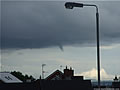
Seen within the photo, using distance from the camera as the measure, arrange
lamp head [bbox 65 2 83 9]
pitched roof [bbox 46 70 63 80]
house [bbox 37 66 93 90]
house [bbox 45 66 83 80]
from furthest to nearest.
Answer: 1. pitched roof [bbox 46 70 63 80]
2. house [bbox 45 66 83 80]
3. house [bbox 37 66 93 90]
4. lamp head [bbox 65 2 83 9]

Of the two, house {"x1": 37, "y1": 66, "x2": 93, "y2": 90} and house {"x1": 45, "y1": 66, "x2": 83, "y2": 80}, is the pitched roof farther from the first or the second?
house {"x1": 37, "y1": 66, "x2": 93, "y2": 90}

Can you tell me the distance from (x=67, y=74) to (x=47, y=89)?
7.97 m

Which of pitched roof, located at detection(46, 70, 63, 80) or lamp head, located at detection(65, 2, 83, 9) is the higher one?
pitched roof, located at detection(46, 70, 63, 80)

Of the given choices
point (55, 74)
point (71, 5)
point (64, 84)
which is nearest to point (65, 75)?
point (64, 84)

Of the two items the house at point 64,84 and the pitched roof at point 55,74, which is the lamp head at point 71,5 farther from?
the pitched roof at point 55,74

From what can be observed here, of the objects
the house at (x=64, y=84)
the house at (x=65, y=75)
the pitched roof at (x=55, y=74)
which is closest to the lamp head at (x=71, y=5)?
the house at (x=64, y=84)

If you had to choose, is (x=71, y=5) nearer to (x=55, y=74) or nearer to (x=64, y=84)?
(x=64, y=84)

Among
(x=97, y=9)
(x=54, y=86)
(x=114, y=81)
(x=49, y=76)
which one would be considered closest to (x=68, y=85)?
(x=54, y=86)

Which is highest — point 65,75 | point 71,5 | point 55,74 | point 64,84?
point 55,74

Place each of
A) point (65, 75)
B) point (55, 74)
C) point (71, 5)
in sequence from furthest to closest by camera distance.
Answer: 1. point (55, 74)
2. point (65, 75)
3. point (71, 5)

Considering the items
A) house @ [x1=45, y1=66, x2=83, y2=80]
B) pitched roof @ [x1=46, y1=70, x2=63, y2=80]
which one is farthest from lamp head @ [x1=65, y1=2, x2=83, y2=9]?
pitched roof @ [x1=46, y1=70, x2=63, y2=80]

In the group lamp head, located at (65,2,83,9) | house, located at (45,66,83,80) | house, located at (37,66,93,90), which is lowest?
house, located at (37,66,93,90)

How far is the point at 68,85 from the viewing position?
4856cm

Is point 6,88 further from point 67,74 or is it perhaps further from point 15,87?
point 67,74
